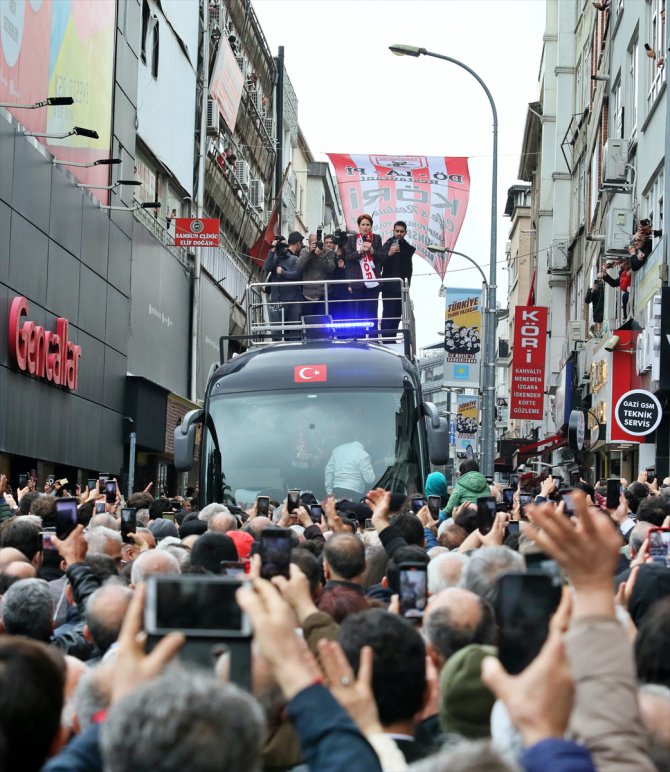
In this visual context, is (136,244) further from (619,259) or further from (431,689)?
(431,689)

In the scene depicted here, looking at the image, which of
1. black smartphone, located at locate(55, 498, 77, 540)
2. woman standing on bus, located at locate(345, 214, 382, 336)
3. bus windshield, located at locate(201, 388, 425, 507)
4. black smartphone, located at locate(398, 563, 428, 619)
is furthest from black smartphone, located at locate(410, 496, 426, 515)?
woman standing on bus, located at locate(345, 214, 382, 336)

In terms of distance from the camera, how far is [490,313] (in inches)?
1175

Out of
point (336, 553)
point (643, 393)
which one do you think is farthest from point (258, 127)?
point (336, 553)

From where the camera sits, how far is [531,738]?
9.99 ft

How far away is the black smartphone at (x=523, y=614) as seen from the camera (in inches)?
145

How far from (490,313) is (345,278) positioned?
32.1ft

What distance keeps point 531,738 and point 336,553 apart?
4.15 m

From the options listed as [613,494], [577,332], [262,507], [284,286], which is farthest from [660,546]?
[577,332]

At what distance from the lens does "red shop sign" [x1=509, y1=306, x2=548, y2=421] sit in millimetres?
44344

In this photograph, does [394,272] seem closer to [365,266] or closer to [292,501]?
[365,266]

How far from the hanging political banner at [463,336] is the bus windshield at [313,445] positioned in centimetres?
1975

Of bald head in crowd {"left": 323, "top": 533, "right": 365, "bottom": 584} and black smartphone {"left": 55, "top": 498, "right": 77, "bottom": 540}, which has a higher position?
black smartphone {"left": 55, "top": 498, "right": 77, "bottom": 540}

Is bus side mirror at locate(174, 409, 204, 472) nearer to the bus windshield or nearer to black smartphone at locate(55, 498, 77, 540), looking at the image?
the bus windshield

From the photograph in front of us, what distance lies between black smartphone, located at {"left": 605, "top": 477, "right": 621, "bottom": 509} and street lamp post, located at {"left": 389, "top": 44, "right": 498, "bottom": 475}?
55.1 ft
